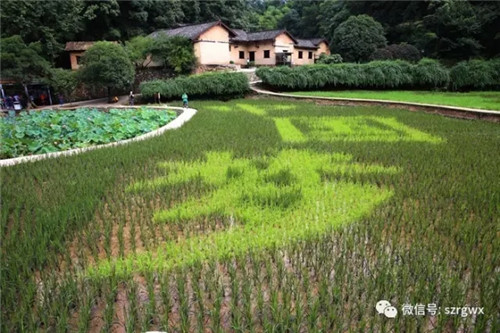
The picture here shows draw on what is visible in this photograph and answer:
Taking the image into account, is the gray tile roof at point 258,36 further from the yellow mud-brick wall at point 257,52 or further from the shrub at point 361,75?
the shrub at point 361,75

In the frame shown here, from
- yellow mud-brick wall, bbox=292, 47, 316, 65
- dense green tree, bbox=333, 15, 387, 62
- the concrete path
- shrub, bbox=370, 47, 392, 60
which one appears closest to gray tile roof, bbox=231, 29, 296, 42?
yellow mud-brick wall, bbox=292, 47, 316, 65

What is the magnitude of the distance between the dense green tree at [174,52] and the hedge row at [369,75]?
7.65 meters

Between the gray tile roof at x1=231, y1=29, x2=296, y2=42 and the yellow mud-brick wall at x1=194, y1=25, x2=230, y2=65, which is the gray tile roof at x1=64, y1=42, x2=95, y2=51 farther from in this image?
the gray tile roof at x1=231, y1=29, x2=296, y2=42

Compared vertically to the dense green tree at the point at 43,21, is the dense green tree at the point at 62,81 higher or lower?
lower

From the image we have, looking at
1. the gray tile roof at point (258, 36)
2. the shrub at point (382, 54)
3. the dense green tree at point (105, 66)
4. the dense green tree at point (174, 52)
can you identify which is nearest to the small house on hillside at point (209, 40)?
the dense green tree at point (174, 52)

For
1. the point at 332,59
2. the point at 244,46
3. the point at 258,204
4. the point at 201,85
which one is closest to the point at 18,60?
the point at 201,85

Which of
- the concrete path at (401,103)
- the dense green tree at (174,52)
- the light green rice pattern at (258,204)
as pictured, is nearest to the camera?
the light green rice pattern at (258,204)

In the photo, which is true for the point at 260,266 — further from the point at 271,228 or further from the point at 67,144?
the point at 67,144

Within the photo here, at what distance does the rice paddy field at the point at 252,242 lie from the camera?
2.75 metres

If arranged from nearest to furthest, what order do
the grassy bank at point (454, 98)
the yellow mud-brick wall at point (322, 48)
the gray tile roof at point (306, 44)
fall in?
the grassy bank at point (454, 98)
the gray tile roof at point (306, 44)
the yellow mud-brick wall at point (322, 48)

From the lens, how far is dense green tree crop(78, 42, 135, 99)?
2433 centimetres

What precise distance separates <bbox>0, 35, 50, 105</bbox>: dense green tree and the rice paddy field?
20.1m

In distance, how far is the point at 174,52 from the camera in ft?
94.0

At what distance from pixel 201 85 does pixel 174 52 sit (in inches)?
294
